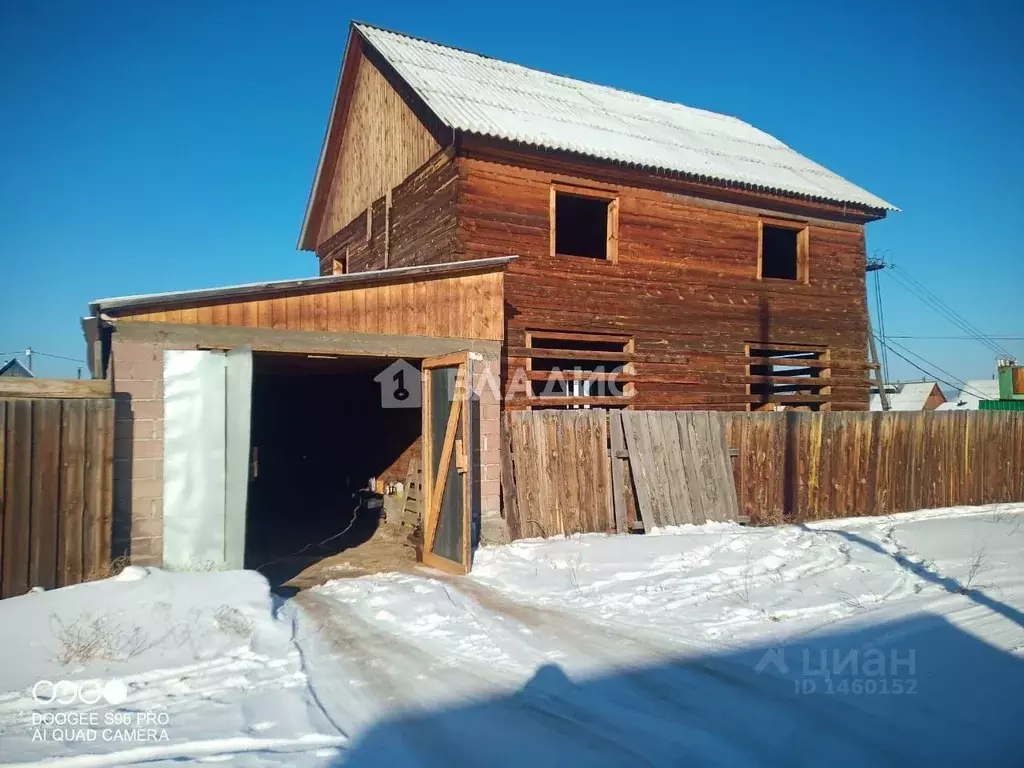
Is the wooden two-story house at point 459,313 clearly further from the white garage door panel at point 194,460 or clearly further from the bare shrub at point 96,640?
the bare shrub at point 96,640

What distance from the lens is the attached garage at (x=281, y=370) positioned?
714 centimetres

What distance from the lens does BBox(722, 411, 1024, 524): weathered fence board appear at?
11414 mm

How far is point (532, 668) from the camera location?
16.6ft

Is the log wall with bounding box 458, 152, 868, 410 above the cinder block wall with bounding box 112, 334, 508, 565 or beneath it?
above

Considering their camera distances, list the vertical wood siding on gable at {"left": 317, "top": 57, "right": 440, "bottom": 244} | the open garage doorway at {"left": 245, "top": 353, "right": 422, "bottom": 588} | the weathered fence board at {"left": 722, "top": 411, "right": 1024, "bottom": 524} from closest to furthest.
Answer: the open garage doorway at {"left": 245, "top": 353, "right": 422, "bottom": 588}
the weathered fence board at {"left": 722, "top": 411, "right": 1024, "bottom": 524}
the vertical wood siding on gable at {"left": 317, "top": 57, "right": 440, "bottom": 244}

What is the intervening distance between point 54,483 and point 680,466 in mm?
7987

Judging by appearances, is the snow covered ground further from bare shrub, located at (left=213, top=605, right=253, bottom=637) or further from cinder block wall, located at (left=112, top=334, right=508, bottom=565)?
cinder block wall, located at (left=112, top=334, right=508, bottom=565)

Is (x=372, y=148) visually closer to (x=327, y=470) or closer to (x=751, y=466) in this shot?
(x=327, y=470)

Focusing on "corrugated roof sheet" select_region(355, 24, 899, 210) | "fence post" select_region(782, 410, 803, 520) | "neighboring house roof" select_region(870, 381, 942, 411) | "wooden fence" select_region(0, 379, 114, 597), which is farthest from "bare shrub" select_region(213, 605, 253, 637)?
"neighboring house roof" select_region(870, 381, 942, 411)

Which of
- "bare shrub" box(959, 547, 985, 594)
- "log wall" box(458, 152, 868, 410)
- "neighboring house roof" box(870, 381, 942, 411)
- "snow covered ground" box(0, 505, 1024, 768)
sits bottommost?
"snow covered ground" box(0, 505, 1024, 768)

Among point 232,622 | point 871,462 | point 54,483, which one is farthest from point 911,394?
point 54,483

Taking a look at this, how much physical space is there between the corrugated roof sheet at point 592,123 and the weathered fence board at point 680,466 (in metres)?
5.46

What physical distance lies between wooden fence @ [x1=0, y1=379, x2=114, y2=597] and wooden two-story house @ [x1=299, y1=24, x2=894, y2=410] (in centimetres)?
670

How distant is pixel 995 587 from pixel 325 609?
6678 millimetres
